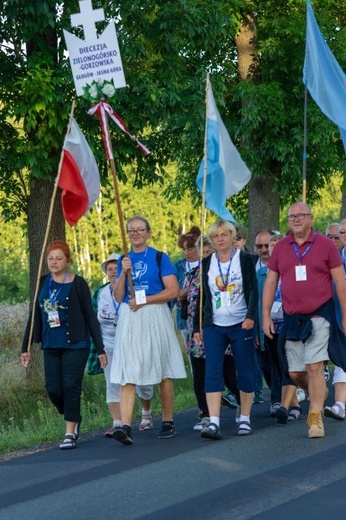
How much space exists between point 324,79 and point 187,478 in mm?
7267

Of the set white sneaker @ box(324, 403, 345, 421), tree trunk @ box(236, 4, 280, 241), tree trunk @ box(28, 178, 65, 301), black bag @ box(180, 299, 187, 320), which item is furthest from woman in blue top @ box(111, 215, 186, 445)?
tree trunk @ box(236, 4, 280, 241)

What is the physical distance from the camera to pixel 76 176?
12.5 meters

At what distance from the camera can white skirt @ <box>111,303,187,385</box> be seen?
35.2ft

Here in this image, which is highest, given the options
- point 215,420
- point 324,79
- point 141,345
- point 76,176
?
point 324,79

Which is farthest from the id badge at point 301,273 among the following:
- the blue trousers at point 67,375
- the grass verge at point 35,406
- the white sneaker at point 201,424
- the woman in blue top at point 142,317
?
the grass verge at point 35,406

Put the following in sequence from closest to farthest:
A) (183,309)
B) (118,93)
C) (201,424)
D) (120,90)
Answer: (201,424) → (183,309) → (118,93) → (120,90)

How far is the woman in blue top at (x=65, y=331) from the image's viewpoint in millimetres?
10711

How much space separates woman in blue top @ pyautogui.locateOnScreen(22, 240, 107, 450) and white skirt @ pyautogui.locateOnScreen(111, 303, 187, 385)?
17 cm

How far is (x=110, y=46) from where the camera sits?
468 inches

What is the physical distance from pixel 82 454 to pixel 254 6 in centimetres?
1581

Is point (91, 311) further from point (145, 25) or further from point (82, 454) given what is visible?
point (145, 25)

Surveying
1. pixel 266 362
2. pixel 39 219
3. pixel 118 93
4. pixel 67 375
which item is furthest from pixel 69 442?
pixel 39 219

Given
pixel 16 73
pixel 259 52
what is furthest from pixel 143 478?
pixel 259 52

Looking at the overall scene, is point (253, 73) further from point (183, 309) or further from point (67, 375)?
point (67, 375)
